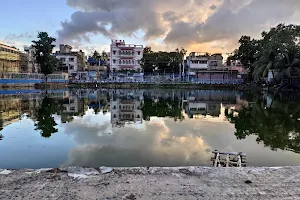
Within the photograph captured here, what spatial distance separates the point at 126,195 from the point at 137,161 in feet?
10.1

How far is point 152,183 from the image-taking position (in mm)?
4668

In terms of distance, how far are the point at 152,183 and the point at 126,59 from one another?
57389 mm

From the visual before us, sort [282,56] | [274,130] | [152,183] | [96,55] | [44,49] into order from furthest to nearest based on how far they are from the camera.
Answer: [96,55]
[44,49]
[282,56]
[274,130]
[152,183]

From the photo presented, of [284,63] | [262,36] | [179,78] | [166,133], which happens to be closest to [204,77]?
[179,78]

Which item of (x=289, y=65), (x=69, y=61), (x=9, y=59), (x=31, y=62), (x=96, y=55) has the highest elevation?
(x=96, y=55)

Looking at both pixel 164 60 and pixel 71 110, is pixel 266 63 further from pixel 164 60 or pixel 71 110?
pixel 71 110

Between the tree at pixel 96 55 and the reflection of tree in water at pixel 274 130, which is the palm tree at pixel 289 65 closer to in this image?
the reflection of tree in water at pixel 274 130

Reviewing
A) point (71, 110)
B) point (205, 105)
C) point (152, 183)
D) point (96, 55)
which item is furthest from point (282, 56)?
point (96, 55)

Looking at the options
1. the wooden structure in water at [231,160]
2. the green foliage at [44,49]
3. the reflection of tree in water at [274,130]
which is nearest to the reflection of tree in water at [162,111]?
the reflection of tree in water at [274,130]

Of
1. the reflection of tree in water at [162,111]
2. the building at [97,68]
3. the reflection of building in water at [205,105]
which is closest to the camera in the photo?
the reflection of tree in water at [162,111]

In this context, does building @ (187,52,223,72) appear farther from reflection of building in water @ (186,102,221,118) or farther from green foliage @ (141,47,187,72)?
reflection of building in water @ (186,102,221,118)

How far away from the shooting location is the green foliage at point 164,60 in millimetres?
60625

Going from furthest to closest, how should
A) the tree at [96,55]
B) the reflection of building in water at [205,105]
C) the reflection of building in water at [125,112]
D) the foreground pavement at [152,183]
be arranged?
the tree at [96,55] → the reflection of building in water at [205,105] → the reflection of building in water at [125,112] → the foreground pavement at [152,183]

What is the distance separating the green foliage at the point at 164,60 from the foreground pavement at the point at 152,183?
183ft
